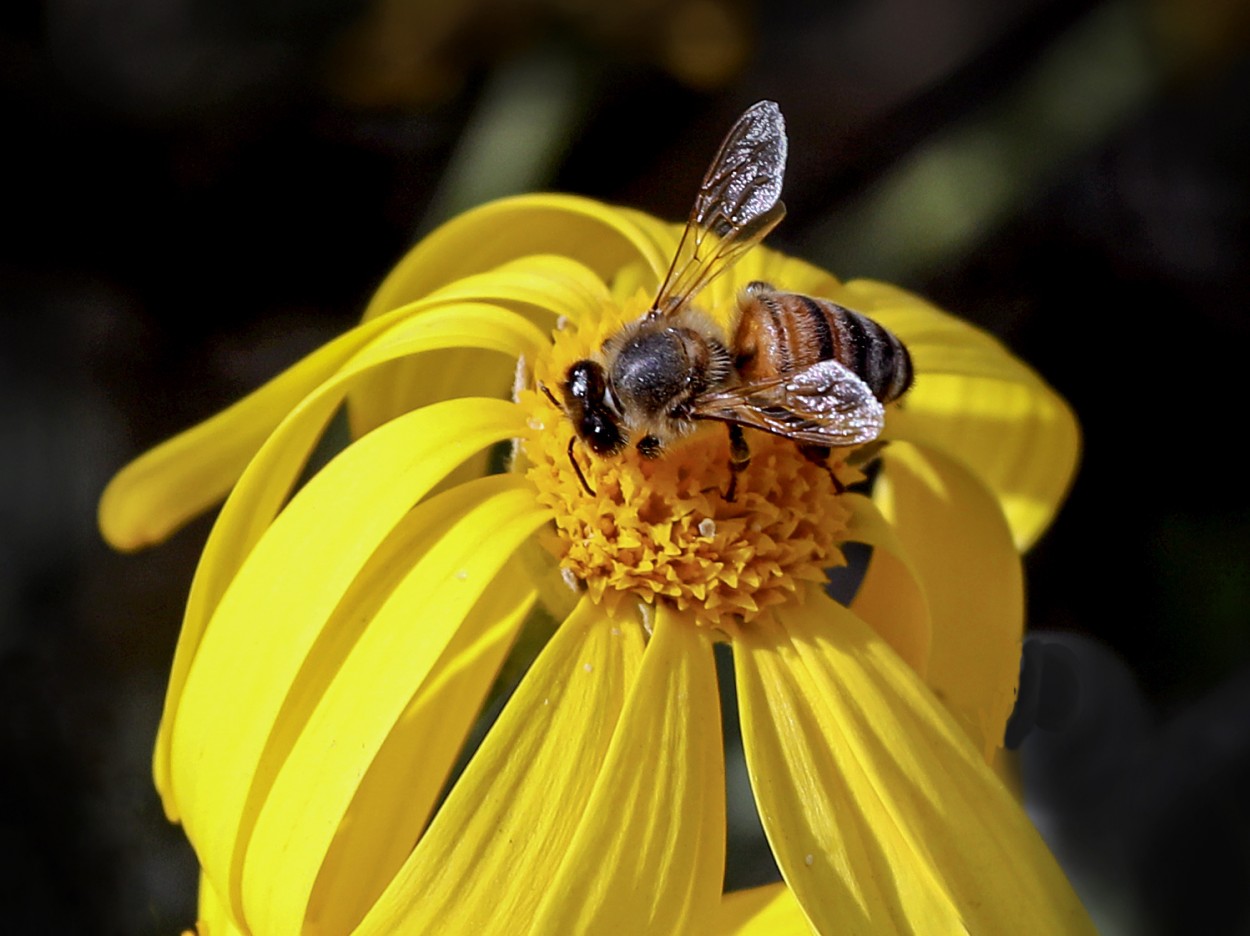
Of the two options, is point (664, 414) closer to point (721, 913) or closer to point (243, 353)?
point (721, 913)

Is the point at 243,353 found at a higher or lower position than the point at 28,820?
higher

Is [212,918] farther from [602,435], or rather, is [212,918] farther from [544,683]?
[602,435]

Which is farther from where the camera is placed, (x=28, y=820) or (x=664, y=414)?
(x=28, y=820)

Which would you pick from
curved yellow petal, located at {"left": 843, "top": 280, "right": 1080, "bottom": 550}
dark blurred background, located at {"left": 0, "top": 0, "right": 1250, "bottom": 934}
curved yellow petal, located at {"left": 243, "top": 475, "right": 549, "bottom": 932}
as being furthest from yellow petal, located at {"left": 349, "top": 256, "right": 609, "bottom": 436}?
dark blurred background, located at {"left": 0, "top": 0, "right": 1250, "bottom": 934}

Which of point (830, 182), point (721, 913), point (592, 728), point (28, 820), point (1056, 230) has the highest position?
point (830, 182)

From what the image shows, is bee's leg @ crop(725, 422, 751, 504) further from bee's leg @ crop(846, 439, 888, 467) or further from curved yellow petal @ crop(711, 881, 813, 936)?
curved yellow petal @ crop(711, 881, 813, 936)

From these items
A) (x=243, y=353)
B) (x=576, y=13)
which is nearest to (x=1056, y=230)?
(x=576, y=13)

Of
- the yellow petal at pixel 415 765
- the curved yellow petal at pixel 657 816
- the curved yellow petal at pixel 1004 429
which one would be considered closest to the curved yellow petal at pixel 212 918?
the yellow petal at pixel 415 765

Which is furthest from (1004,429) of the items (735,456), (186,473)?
(186,473)
